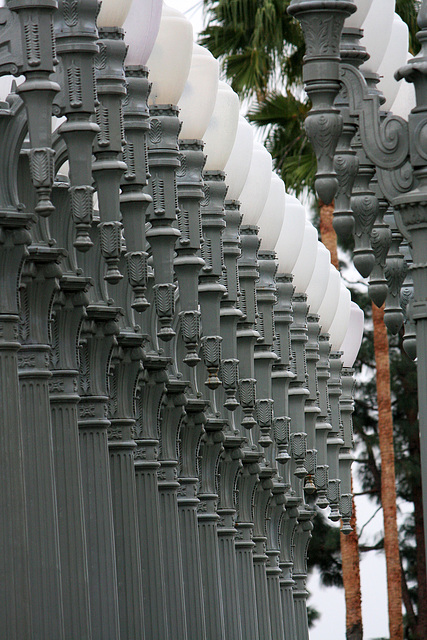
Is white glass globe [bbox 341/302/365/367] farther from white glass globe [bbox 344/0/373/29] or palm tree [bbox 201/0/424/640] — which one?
white glass globe [bbox 344/0/373/29]

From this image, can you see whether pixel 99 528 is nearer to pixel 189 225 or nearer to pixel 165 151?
pixel 189 225

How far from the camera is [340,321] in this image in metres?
28.3

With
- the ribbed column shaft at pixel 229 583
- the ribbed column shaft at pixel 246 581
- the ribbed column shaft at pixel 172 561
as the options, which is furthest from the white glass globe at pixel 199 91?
the ribbed column shaft at pixel 246 581

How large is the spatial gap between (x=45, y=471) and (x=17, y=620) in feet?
4.80

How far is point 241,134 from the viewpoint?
17.6 metres

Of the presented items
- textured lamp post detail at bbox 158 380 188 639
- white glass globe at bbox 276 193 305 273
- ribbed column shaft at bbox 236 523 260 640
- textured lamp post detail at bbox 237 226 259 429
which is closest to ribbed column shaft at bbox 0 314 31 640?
textured lamp post detail at bbox 158 380 188 639

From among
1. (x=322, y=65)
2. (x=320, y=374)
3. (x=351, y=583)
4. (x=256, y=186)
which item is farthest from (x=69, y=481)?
(x=351, y=583)

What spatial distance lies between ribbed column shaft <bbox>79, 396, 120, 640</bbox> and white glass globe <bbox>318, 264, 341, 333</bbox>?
39.1 ft

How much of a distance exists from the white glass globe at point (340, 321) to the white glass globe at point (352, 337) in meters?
0.49

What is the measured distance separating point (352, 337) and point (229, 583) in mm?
7364

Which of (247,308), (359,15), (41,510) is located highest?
(359,15)

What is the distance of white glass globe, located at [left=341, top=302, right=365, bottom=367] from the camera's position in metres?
29.3

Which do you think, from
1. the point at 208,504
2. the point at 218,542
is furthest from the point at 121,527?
the point at 218,542

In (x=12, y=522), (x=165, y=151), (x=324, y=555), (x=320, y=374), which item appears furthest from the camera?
(x=324, y=555)
